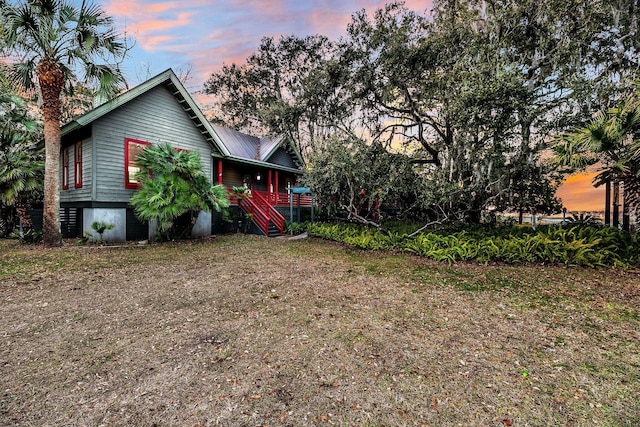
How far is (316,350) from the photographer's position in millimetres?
2855

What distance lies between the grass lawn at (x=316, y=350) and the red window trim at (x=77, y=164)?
5.40 m

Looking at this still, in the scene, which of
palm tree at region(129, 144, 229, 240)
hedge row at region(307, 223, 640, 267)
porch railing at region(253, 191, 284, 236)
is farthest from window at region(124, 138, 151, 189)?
hedge row at region(307, 223, 640, 267)

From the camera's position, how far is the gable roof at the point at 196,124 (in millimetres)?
8867

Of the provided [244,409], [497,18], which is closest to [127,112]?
[244,409]

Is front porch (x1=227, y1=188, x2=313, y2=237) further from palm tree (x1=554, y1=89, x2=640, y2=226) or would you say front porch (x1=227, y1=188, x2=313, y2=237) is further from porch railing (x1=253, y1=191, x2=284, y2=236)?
palm tree (x1=554, y1=89, x2=640, y2=226)

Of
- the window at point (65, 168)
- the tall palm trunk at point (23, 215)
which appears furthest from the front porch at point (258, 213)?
the tall palm trunk at point (23, 215)

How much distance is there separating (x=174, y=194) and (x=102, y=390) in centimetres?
749

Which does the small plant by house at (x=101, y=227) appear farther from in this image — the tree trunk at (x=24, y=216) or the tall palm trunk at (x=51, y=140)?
the tree trunk at (x=24, y=216)

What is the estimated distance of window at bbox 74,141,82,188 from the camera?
9.92m

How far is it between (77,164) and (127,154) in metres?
1.86

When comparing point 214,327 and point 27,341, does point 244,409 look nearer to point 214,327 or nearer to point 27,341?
point 214,327

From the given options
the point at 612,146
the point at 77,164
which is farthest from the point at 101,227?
the point at 612,146

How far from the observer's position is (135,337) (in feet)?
10.2

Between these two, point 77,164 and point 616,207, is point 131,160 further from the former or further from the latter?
point 616,207
